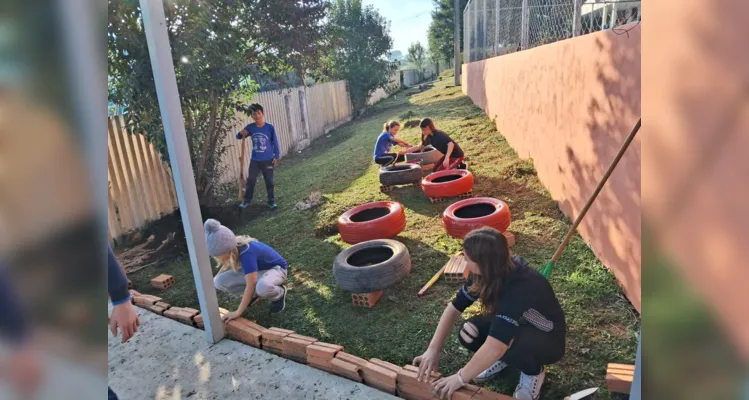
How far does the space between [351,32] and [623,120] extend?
19869mm

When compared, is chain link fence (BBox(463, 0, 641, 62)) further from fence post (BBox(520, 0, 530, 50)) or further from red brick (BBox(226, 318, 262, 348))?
red brick (BBox(226, 318, 262, 348))

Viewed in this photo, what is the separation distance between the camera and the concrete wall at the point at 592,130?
332cm

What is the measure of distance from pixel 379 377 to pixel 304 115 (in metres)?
11.9

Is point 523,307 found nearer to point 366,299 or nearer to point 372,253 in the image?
point 366,299

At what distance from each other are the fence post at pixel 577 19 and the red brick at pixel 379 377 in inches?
157

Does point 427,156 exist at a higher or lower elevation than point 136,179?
lower

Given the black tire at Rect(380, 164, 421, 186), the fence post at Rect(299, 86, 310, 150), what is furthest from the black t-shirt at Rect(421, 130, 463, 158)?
the fence post at Rect(299, 86, 310, 150)

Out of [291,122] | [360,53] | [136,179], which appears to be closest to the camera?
[136,179]

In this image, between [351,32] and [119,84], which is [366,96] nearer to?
[351,32]

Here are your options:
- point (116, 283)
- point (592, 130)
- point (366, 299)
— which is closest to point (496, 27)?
point (592, 130)

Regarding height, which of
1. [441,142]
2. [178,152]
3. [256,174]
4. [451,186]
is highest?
[178,152]

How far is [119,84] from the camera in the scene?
5969 millimetres

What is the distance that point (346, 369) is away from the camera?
2951mm

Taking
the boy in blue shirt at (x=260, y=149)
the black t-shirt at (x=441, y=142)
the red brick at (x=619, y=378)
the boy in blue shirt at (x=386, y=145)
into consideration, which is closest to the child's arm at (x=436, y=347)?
the red brick at (x=619, y=378)
